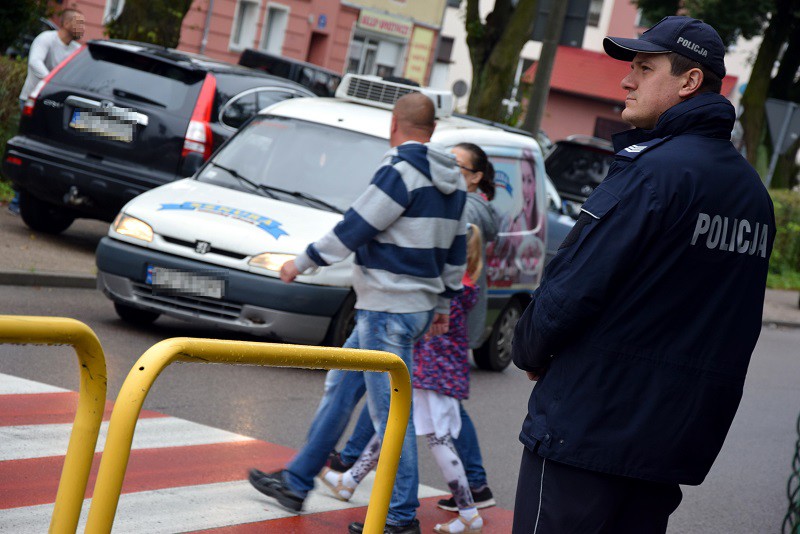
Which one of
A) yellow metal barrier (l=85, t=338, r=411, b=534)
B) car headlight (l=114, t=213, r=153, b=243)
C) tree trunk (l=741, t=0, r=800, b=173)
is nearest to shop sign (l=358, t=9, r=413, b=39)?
tree trunk (l=741, t=0, r=800, b=173)

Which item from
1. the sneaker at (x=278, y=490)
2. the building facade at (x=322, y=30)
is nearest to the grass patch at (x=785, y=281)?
the building facade at (x=322, y=30)

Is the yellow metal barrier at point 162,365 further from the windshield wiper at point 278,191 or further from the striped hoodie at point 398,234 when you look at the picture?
the windshield wiper at point 278,191

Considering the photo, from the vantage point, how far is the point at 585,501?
3211 millimetres

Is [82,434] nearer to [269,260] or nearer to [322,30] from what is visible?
[269,260]

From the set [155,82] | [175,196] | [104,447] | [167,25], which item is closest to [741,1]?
[167,25]

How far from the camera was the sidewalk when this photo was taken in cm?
1004

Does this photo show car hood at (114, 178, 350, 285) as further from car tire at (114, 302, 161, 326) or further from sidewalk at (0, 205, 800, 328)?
sidewalk at (0, 205, 800, 328)

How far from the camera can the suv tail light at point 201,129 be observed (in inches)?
441

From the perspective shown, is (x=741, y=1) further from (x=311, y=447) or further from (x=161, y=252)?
(x=311, y=447)

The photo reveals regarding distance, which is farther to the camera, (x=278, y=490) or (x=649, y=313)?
(x=278, y=490)

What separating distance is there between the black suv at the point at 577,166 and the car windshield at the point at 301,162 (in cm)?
827

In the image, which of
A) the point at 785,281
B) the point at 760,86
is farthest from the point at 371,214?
the point at 760,86

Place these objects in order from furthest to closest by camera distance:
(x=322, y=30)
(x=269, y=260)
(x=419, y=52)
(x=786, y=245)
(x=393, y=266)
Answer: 1. (x=419, y=52)
2. (x=322, y=30)
3. (x=786, y=245)
4. (x=269, y=260)
5. (x=393, y=266)

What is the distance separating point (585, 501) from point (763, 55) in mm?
29694
